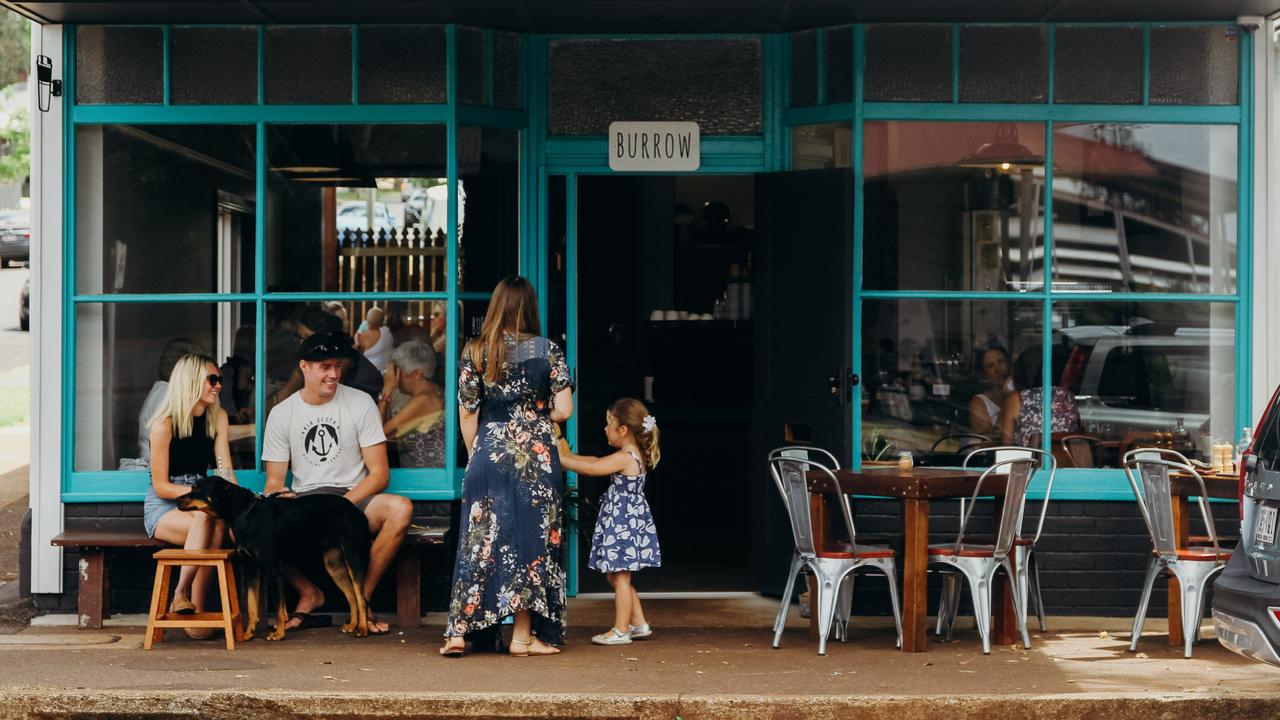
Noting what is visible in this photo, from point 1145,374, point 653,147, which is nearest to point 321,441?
point 653,147

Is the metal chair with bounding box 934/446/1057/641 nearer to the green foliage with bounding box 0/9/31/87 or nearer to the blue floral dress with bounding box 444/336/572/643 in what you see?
the blue floral dress with bounding box 444/336/572/643

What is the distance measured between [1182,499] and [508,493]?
10.9 ft

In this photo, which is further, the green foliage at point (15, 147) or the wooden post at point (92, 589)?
the green foliage at point (15, 147)

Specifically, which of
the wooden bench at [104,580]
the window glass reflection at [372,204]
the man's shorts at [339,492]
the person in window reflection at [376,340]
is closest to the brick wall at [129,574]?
the wooden bench at [104,580]

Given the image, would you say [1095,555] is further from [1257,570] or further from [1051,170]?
[1257,570]

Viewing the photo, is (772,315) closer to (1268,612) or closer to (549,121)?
(549,121)

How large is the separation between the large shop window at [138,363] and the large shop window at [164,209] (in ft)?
0.44

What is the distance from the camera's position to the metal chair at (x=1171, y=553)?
23.6ft

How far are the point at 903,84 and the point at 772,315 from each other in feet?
4.83

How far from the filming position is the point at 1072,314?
8.27 m

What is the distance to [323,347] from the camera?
779 centimetres

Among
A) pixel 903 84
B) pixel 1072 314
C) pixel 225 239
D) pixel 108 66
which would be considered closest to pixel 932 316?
pixel 1072 314

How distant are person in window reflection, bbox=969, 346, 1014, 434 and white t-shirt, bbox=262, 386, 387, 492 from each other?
3.24m

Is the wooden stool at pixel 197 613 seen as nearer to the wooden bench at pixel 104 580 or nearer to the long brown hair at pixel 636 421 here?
the wooden bench at pixel 104 580
